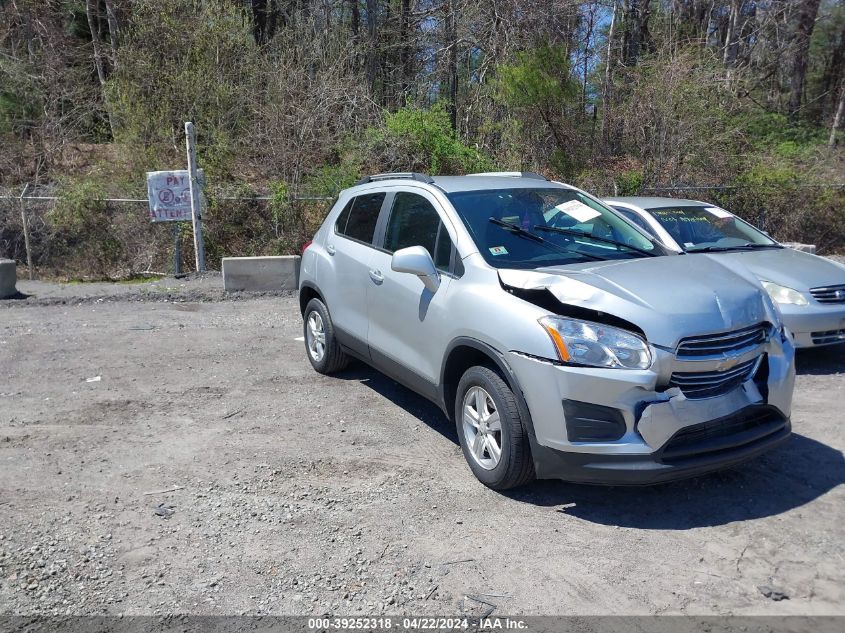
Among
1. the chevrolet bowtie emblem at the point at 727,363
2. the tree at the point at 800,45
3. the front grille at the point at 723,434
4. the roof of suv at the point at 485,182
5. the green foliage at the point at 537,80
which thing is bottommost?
the front grille at the point at 723,434

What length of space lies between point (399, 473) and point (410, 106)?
13424mm

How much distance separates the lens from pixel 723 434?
4.20 metres

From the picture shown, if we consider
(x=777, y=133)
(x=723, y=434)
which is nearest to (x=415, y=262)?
(x=723, y=434)

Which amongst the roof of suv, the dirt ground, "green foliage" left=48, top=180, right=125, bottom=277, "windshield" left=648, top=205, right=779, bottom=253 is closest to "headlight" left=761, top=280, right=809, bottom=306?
the dirt ground

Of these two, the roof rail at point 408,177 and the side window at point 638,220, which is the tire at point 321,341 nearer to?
the roof rail at point 408,177

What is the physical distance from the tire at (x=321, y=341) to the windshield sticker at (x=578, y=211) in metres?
2.38

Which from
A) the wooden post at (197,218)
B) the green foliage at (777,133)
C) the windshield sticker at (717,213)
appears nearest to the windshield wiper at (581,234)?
the windshield sticker at (717,213)

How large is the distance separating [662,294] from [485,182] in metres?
2.04

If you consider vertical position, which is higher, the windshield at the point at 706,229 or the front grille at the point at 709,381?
the windshield at the point at 706,229

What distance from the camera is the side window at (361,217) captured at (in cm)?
626

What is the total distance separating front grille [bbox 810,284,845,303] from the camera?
6.92 metres

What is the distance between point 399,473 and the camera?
4953 millimetres

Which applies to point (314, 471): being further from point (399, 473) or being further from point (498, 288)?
point (498, 288)

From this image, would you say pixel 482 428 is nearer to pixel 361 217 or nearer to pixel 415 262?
pixel 415 262
